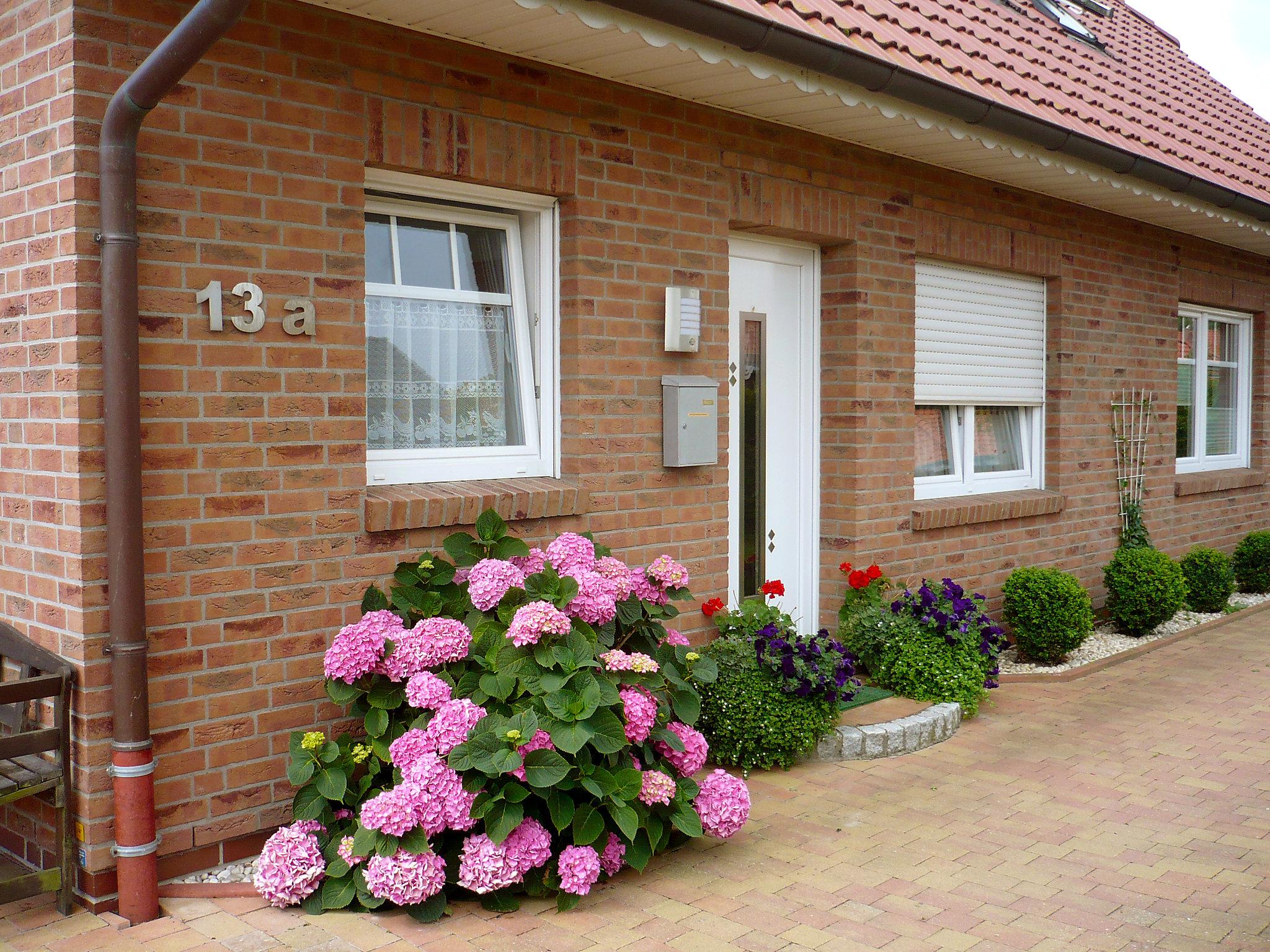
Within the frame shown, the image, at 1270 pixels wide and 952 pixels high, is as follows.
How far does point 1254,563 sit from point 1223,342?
7.28 ft

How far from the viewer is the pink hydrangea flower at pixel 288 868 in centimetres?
360

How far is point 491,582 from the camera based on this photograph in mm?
4000

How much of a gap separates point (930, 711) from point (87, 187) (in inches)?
174

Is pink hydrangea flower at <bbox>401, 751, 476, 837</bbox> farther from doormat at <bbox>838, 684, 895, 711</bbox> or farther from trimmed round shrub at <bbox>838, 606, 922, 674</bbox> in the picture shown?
trimmed round shrub at <bbox>838, 606, 922, 674</bbox>

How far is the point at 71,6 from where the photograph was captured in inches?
138

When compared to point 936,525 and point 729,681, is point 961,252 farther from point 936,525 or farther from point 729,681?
point 729,681

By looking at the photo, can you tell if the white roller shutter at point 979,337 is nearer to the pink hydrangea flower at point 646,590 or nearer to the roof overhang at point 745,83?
the roof overhang at point 745,83

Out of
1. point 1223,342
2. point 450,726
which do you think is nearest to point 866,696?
point 450,726

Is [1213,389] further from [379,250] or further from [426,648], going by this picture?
[426,648]

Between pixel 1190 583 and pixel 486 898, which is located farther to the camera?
pixel 1190 583

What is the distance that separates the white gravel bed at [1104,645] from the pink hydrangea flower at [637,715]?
399 centimetres

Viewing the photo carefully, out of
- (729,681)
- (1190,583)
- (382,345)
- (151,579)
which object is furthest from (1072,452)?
(151,579)

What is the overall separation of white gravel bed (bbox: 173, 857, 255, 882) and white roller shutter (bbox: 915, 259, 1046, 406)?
15.8 ft

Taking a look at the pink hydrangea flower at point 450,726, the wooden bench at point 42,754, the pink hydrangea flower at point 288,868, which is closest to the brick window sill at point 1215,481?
the pink hydrangea flower at point 450,726
